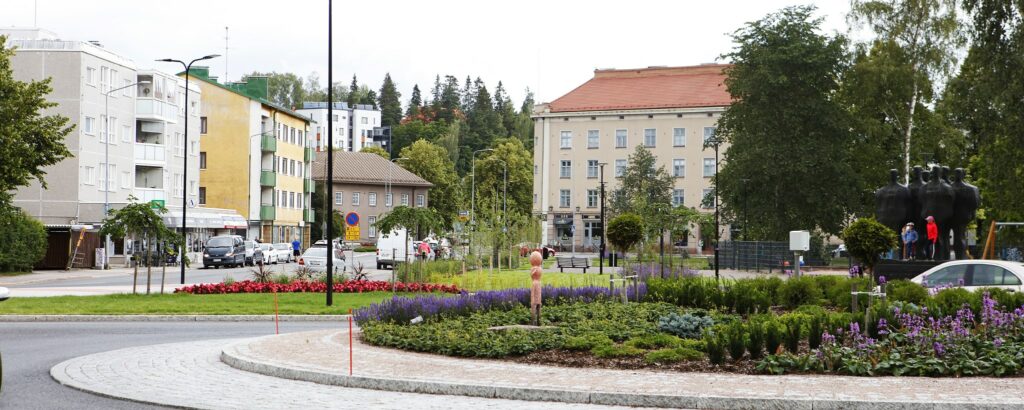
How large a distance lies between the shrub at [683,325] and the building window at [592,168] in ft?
282

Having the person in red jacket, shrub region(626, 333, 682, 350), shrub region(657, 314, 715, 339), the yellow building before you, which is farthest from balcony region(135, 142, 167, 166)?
shrub region(626, 333, 682, 350)

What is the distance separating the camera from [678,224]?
61531 mm

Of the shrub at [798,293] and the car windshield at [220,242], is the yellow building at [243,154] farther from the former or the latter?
the shrub at [798,293]

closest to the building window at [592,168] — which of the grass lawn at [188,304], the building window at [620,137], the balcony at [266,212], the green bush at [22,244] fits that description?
the building window at [620,137]

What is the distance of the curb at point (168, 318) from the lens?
2488cm

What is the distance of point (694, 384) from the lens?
1195cm

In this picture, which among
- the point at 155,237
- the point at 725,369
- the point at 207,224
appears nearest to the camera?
the point at 725,369

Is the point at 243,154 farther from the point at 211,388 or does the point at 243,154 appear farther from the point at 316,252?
the point at 211,388

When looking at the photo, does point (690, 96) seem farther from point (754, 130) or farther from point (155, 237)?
point (155, 237)

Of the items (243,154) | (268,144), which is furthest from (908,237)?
(268,144)

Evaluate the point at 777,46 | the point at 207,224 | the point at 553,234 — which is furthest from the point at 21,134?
the point at 553,234

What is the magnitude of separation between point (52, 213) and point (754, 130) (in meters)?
37.7

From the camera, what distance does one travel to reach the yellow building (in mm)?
87312

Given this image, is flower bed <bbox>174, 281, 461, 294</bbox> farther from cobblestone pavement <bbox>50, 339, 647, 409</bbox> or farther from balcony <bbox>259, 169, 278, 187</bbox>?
balcony <bbox>259, 169, 278, 187</bbox>
